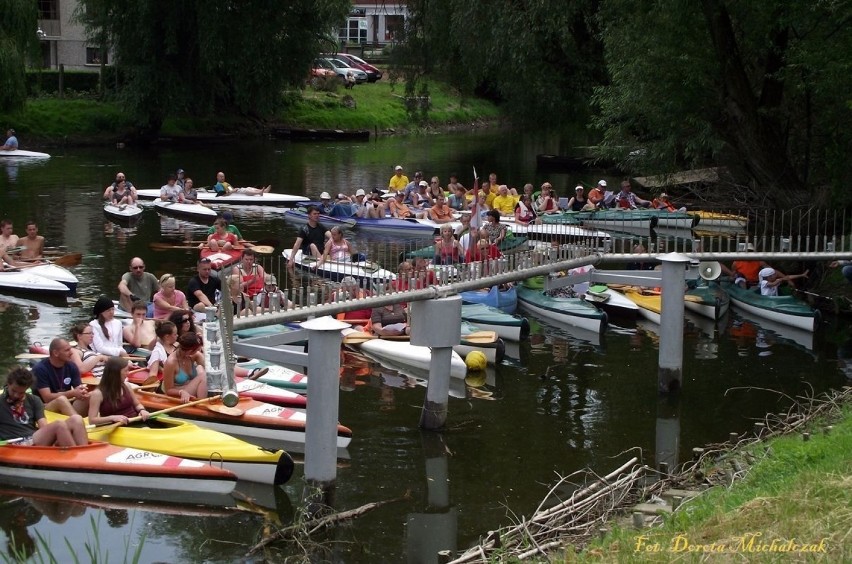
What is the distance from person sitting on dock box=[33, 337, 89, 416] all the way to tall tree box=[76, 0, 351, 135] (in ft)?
104

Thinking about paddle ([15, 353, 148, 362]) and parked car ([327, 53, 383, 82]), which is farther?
parked car ([327, 53, 383, 82])

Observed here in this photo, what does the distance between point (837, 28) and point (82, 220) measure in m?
18.3

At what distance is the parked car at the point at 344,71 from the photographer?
62.1 metres

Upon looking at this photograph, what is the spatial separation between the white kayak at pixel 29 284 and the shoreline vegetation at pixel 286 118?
18006 millimetres

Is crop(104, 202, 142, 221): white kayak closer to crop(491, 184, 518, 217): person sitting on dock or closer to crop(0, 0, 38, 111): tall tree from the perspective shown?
crop(491, 184, 518, 217): person sitting on dock

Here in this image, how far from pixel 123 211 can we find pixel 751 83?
15284 mm

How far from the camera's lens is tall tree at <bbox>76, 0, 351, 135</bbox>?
4381cm

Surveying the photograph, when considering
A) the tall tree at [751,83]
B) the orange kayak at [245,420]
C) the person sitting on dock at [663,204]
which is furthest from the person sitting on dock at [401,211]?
the orange kayak at [245,420]

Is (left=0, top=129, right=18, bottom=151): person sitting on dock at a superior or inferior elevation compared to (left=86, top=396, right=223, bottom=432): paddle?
superior

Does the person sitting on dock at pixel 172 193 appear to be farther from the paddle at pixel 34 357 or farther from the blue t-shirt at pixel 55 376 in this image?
the blue t-shirt at pixel 55 376

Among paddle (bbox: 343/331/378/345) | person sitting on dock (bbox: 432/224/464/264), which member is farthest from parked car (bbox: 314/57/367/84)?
paddle (bbox: 343/331/378/345)

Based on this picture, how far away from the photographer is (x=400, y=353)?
16.7 meters

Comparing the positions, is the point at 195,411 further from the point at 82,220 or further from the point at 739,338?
the point at 82,220

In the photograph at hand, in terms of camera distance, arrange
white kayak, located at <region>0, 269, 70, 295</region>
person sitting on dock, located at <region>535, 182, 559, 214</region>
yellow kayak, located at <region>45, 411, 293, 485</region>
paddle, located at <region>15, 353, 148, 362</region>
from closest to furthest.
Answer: yellow kayak, located at <region>45, 411, 293, 485</region> → paddle, located at <region>15, 353, 148, 362</region> → white kayak, located at <region>0, 269, 70, 295</region> → person sitting on dock, located at <region>535, 182, 559, 214</region>
